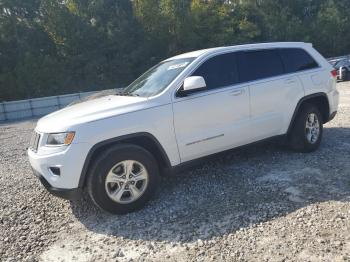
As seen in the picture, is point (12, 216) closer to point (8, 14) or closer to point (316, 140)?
point (316, 140)

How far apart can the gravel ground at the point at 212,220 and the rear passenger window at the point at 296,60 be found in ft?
4.66

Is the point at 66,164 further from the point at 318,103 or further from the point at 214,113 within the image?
the point at 318,103

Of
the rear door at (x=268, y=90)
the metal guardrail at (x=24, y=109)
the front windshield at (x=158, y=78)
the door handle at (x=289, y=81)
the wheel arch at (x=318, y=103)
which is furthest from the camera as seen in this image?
the metal guardrail at (x=24, y=109)

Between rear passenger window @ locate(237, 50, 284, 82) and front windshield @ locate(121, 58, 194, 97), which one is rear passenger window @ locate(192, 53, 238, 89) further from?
front windshield @ locate(121, 58, 194, 97)

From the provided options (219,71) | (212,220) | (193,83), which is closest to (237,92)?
(219,71)

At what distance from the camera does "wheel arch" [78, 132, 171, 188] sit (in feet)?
12.7

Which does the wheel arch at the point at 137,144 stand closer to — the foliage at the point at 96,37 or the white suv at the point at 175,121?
the white suv at the point at 175,121

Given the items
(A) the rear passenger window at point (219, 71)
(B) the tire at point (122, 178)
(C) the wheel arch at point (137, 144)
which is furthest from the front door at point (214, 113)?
(B) the tire at point (122, 178)

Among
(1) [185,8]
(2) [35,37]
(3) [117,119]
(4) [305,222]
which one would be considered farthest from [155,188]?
(1) [185,8]

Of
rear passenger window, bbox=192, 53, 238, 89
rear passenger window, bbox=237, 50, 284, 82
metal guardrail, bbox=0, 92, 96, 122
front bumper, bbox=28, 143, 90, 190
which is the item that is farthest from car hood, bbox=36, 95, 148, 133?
metal guardrail, bbox=0, 92, 96, 122

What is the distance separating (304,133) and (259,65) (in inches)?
52.4

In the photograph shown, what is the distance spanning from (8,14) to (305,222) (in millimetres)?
32192

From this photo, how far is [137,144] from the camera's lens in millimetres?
4285

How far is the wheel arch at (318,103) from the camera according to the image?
552 cm
